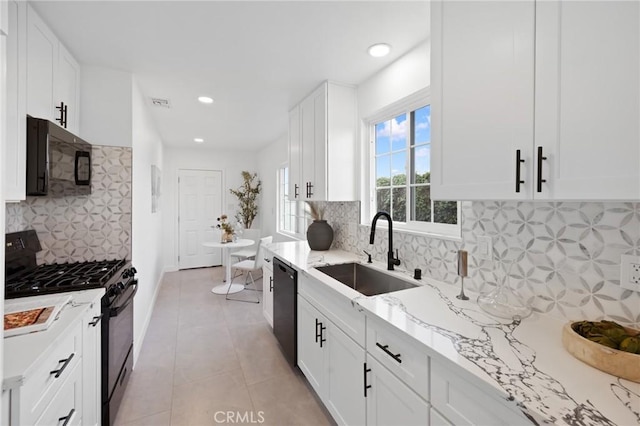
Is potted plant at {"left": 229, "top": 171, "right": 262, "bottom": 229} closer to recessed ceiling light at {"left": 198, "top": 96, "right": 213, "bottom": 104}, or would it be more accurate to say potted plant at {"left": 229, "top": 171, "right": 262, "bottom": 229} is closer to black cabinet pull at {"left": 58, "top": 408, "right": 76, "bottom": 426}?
recessed ceiling light at {"left": 198, "top": 96, "right": 213, "bottom": 104}

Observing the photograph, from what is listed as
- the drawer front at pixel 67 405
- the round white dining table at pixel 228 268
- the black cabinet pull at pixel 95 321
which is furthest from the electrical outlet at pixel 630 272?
the round white dining table at pixel 228 268

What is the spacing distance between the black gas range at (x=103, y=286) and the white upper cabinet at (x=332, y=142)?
1632 mm

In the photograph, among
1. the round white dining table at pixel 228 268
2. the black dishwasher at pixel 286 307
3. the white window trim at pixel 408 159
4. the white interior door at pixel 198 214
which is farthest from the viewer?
the white interior door at pixel 198 214

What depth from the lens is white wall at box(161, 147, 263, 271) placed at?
17.7 feet

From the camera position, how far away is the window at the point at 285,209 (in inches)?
A: 184

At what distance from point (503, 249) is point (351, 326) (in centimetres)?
86

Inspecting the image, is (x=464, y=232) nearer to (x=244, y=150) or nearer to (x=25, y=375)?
(x=25, y=375)

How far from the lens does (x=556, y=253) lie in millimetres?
1189

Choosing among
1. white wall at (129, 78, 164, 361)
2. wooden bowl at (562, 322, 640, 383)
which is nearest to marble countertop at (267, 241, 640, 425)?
wooden bowl at (562, 322, 640, 383)

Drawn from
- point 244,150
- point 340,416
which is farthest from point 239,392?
point 244,150

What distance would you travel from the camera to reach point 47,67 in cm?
168

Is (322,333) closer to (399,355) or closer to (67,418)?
(399,355)

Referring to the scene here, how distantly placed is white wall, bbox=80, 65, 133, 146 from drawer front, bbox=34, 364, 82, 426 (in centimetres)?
172

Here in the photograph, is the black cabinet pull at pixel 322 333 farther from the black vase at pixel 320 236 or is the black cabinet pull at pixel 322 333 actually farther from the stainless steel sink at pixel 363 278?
the black vase at pixel 320 236
